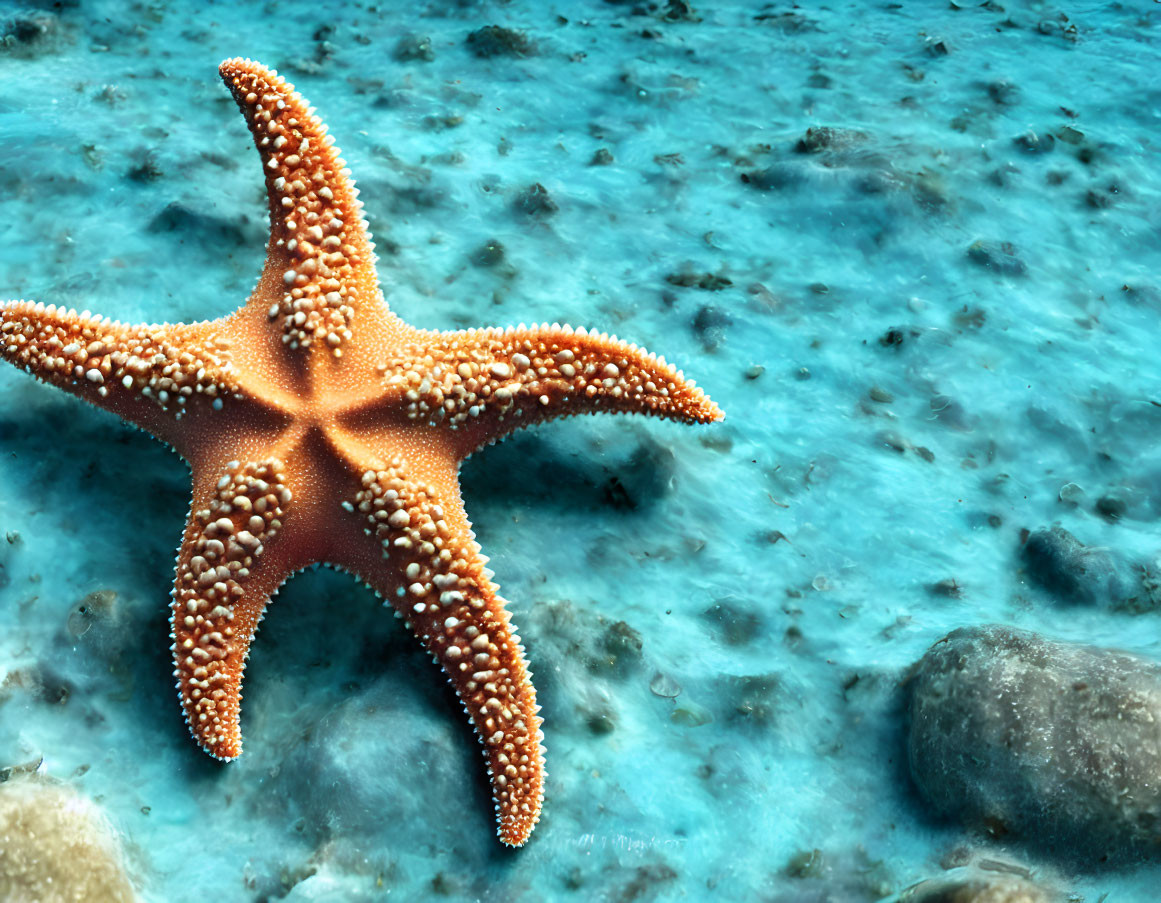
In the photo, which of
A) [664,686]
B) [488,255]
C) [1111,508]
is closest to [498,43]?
[488,255]

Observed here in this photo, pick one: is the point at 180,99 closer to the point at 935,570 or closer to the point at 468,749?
the point at 468,749

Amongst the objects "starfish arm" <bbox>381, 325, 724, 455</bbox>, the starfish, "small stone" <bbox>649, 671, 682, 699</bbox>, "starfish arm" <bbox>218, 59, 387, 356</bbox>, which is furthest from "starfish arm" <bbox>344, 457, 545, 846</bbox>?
"starfish arm" <bbox>218, 59, 387, 356</bbox>

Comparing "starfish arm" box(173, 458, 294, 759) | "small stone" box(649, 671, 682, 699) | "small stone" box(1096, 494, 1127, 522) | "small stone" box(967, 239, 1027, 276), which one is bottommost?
"small stone" box(649, 671, 682, 699)

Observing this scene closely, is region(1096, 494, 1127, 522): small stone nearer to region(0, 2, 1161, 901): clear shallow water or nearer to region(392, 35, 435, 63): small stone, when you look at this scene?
region(0, 2, 1161, 901): clear shallow water

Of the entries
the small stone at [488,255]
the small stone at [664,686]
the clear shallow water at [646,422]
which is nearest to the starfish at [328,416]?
the clear shallow water at [646,422]

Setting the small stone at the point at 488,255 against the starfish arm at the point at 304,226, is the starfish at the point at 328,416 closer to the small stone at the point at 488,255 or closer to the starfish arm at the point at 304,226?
the starfish arm at the point at 304,226

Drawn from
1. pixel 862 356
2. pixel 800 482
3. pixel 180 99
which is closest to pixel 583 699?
pixel 800 482

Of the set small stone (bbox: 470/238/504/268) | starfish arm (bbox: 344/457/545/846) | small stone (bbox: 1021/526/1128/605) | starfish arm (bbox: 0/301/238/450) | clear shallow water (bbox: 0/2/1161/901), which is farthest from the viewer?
small stone (bbox: 470/238/504/268)
